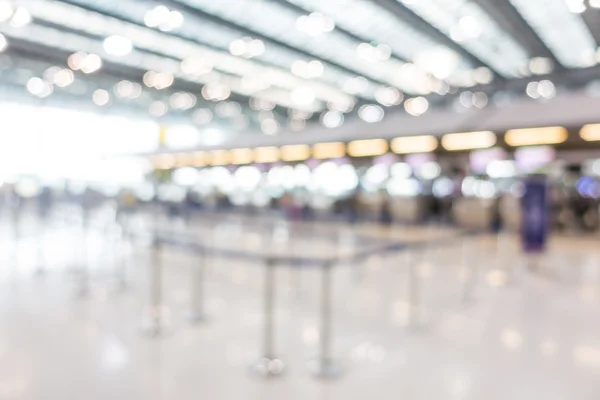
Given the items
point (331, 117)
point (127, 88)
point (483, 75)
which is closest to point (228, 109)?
point (331, 117)

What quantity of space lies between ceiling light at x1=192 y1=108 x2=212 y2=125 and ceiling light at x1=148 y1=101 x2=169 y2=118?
2.20 metres

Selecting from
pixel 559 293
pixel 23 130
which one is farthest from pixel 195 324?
pixel 23 130

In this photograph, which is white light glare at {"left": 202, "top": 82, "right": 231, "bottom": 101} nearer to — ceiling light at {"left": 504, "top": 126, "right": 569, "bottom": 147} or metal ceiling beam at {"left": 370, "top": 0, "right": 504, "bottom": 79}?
metal ceiling beam at {"left": 370, "top": 0, "right": 504, "bottom": 79}

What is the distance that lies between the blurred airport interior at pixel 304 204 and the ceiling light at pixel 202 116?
0.58 metres

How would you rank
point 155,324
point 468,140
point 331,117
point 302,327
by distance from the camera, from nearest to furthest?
1. point 155,324
2. point 302,327
3. point 468,140
4. point 331,117

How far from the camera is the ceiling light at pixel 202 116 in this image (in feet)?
96.8

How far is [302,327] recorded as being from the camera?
452 cm

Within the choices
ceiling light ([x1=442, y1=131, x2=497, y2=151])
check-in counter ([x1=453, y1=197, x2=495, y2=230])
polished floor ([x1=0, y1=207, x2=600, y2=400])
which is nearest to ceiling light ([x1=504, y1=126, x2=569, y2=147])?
ceiling light ([x1=442, y1=131, x2=497, y2=151])

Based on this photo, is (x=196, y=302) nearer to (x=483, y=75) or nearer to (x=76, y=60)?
(x=76, y=60)

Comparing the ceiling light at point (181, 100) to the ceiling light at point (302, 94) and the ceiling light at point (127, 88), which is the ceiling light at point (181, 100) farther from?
the ceiling light at point (302, 94)

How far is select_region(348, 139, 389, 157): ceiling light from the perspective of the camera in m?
14.6

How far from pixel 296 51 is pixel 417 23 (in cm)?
511

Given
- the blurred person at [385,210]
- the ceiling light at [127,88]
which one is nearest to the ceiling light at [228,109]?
the ceiling light at [127,88]

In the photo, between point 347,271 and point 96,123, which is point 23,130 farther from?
point 347,271
